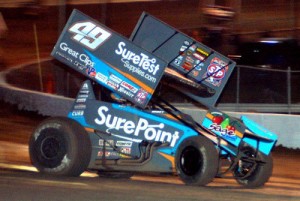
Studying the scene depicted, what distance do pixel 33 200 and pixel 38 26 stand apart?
27475 mm

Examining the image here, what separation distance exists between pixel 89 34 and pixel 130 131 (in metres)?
1.48

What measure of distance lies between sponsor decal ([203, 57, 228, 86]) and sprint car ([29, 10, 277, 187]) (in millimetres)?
684

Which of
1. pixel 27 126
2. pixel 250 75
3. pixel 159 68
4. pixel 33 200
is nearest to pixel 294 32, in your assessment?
pixel 250 75

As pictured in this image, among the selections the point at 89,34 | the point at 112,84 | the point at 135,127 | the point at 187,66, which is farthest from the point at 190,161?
the point at 89,34

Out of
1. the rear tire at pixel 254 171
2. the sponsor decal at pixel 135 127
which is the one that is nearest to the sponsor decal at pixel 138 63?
the sponsor decal at pixel 135 127

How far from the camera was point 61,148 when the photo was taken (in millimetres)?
9688

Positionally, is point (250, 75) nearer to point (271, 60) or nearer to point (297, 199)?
point (271, 60)

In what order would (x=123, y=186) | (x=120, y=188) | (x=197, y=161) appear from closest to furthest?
(x=120, y=188) → (x=123, y=186) → (x=197, y=161)

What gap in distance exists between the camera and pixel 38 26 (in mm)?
34438

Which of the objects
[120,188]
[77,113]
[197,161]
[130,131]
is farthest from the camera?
[77,113]

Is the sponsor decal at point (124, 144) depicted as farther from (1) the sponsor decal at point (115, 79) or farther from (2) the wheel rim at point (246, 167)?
(2) the wheel rim at point (246, 167)

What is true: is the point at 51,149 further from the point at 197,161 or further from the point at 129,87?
the point at 197,161

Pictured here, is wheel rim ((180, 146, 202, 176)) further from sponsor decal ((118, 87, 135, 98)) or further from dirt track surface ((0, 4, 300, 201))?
sponsor decal ((118, 87, 135, 98))

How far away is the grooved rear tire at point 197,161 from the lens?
366 inches
